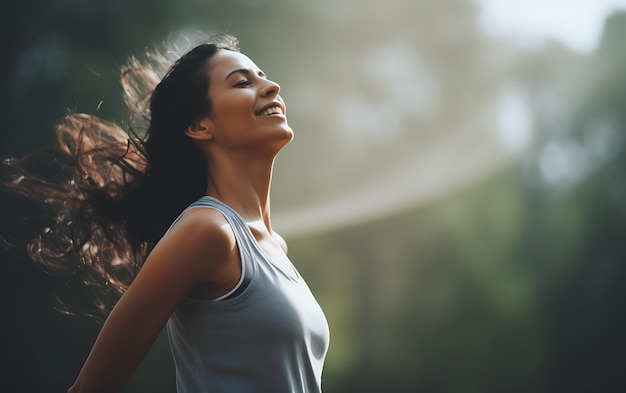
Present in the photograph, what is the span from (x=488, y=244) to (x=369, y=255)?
149 cm

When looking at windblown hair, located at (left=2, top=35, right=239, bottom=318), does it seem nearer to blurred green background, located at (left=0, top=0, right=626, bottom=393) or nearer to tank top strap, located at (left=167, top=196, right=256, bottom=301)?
tank top strap, located at (left=167, top=196, right=256, bottom=301)

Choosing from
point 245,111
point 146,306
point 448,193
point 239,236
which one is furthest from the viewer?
point 448,193

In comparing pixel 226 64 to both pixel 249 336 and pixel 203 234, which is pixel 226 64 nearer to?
pixel 203 234


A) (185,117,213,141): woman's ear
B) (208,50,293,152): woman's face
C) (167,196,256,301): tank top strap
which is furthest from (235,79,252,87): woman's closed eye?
(167,196,256,301): tank top strap

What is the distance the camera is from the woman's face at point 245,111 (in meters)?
1.46

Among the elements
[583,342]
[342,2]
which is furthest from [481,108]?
[583,342]

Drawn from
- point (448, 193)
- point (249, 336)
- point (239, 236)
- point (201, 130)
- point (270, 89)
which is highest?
point (270, 89)

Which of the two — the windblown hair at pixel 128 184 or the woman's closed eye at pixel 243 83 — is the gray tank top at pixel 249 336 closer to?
the windblown hair at pixel 128 184

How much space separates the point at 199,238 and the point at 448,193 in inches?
305

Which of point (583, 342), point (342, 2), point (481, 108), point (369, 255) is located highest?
point (342, 2)

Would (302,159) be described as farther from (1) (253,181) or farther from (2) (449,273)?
(1) (253,181)

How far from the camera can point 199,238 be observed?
121cm

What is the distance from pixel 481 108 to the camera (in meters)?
8.71

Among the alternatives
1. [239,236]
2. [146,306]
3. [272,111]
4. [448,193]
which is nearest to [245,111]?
[272,111]
